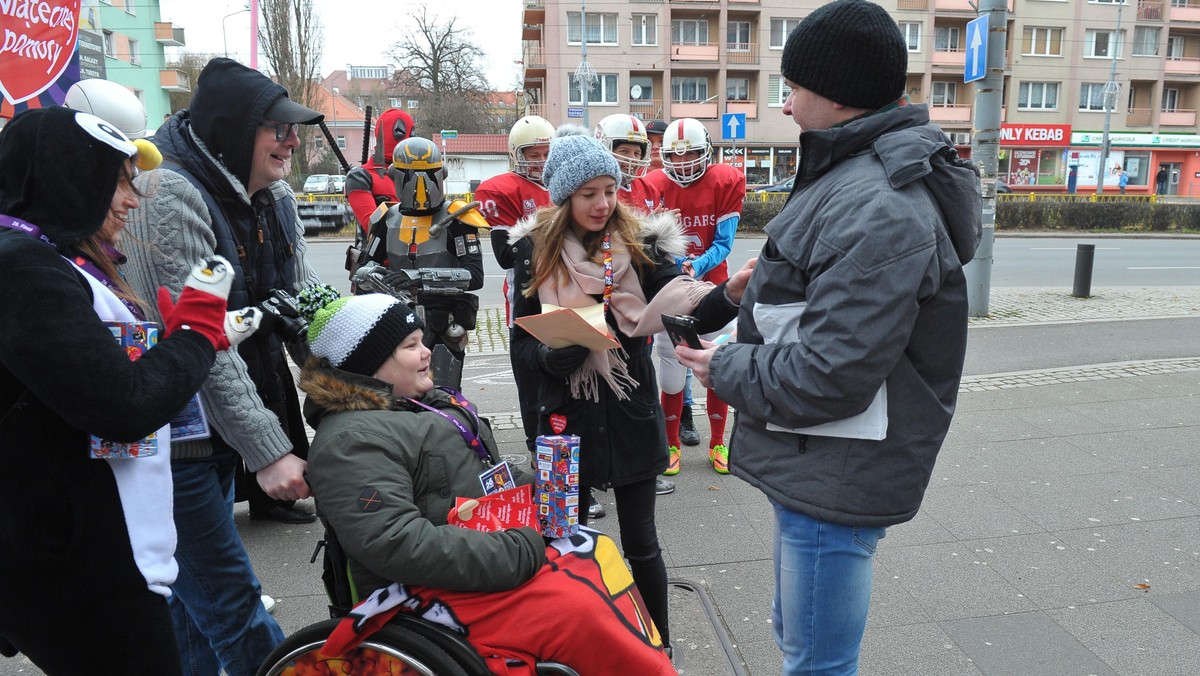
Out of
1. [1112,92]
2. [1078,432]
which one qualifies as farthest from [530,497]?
[1112,92]

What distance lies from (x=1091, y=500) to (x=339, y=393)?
391 centimetres

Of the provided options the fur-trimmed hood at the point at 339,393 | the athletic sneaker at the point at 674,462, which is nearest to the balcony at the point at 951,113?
the athletic sneaker at the point at 674,462

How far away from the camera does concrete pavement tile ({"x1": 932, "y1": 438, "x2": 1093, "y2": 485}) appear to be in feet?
14.8

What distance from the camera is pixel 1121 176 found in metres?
42.0

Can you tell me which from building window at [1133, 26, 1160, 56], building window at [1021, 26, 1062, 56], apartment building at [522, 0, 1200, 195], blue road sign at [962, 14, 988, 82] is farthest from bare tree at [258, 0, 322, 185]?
building window at [1133, 26, 1160, 56]

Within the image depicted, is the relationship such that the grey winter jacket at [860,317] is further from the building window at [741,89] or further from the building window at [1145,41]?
the building window at [1145,41]

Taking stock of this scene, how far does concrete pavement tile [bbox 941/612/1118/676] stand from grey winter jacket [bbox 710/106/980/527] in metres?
1.42

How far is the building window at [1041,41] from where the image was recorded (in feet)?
143

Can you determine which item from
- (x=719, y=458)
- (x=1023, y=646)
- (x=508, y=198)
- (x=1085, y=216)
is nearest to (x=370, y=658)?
(x=1023, y=646)

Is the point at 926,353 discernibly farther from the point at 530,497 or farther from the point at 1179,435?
the point at 1179,435

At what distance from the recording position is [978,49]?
8.45 metres

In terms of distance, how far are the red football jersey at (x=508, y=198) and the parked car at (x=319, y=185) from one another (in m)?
32.2

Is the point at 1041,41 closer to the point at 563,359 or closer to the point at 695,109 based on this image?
the point at 695,109

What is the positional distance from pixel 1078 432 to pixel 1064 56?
47616 millimetres
